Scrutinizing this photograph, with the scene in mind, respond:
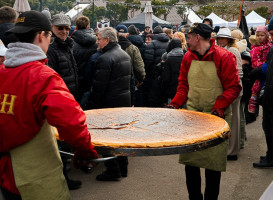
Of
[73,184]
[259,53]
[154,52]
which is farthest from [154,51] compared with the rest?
[73,184]

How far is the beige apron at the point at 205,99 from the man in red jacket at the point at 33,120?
1743 millimetres

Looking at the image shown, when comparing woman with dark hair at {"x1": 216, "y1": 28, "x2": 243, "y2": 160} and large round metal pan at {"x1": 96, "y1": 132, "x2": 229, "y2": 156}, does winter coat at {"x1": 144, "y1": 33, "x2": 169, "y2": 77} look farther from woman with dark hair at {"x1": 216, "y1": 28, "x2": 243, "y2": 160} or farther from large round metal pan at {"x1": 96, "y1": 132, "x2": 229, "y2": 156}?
large round metal pan at {"x1": 96, "y1": 132, "x2": 229, "y2": 156}

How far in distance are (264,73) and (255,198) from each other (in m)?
1.68

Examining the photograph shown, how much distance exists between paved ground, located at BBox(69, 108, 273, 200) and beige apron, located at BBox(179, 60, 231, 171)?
89 cm

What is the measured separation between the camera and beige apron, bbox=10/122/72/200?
2.09 metres

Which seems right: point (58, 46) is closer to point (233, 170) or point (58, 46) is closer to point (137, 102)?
point (233, 170)

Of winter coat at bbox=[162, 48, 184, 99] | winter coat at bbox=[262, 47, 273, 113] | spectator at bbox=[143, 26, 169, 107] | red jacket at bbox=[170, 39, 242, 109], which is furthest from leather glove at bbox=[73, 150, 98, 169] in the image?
spectator at bbox=[143, 26, 169, 107]

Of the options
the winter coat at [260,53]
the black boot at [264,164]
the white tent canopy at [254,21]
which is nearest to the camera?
the black boot at [264,164]

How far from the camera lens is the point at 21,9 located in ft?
29.2

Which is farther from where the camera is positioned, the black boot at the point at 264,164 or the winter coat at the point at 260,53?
the winter coat at the point at 260,53

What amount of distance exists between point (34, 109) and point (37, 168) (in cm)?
37

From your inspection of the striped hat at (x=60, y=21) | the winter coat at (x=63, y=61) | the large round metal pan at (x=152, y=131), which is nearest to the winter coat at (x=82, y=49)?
the winter coat at (x=63, y=61)

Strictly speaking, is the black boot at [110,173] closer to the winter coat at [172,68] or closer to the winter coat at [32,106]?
the winter coat at [172,68]

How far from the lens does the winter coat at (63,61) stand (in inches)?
172
